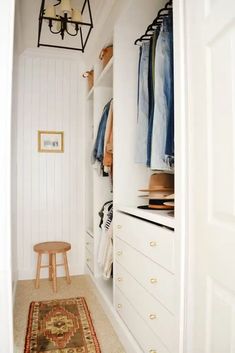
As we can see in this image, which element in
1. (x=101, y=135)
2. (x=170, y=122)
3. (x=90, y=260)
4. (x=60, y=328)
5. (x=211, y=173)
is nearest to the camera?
(x=211, y=173)

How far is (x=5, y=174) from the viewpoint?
0.92 m

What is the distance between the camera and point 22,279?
→ 3.23 m

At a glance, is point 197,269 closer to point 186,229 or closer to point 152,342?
point 186,229

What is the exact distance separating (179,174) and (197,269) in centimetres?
39

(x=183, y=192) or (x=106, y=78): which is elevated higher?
(x=106, y=78)

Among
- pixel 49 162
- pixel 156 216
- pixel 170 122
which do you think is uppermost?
pixel 170 122

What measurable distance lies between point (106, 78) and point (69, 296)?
208 centimetres

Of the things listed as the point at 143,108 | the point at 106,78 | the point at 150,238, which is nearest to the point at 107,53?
the point at 106,78

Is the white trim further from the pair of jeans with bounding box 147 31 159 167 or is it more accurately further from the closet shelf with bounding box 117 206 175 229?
the pair of jeans with bounding box 147 31 159 167

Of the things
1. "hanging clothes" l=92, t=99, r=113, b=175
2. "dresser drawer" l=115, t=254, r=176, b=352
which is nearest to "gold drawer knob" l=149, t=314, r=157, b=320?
"dresser drawer" l=115, t=254, r=176, b=352

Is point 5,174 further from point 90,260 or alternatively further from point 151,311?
point 90,260

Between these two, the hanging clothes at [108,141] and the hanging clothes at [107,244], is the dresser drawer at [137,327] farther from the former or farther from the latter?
the hanging clothes at [108,141]

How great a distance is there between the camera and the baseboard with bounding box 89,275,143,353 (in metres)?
1.71

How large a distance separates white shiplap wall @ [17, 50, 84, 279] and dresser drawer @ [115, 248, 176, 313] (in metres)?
1.49
